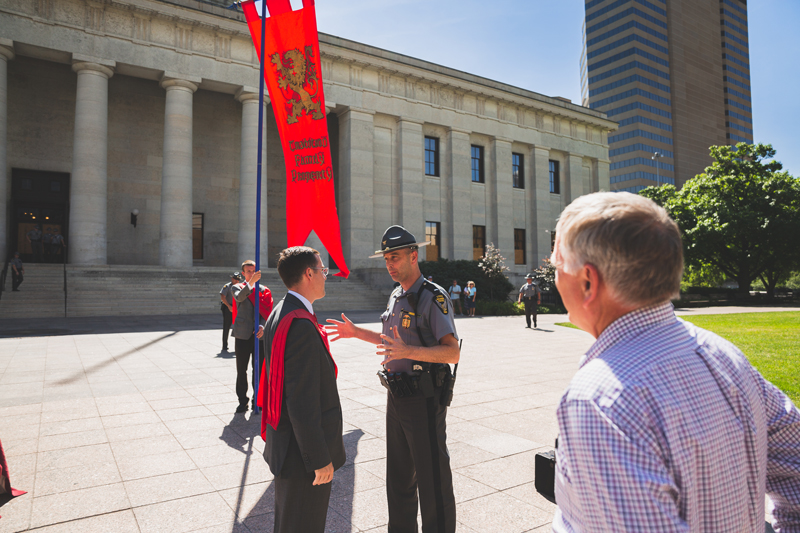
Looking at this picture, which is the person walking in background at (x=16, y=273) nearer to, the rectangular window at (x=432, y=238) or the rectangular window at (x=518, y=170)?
the rectangular window at (x=432, y=238)

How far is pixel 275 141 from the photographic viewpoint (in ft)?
110

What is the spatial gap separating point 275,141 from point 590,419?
3496 centimetres

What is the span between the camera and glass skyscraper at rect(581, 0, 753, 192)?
335 ft

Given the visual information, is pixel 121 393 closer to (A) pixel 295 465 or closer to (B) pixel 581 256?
(A) pixel 295 465

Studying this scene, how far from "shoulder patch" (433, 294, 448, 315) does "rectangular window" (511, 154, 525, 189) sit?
3808 centimetres

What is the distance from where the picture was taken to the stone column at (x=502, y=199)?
37.9 metres

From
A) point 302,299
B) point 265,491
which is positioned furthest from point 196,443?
point 302,299

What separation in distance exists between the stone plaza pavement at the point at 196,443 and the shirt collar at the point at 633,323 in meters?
2.96

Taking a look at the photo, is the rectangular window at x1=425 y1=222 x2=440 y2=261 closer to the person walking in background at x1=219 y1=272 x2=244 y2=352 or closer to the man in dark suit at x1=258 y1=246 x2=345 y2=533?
the person walking in background at x1=219 y1=272 x2=244 y2=352

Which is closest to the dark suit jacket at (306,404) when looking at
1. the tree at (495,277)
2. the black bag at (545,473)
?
the black bag at (545,473)

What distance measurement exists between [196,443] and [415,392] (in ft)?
11.7

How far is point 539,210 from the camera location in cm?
4009

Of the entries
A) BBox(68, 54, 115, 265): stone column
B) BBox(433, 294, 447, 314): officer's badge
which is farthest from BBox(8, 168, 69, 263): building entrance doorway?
BBox(433, 294, 447, 314): officer's badge

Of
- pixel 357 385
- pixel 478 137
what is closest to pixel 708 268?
pixel 478 137
